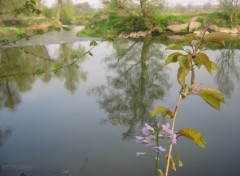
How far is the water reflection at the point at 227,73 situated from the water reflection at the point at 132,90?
4.39 feet

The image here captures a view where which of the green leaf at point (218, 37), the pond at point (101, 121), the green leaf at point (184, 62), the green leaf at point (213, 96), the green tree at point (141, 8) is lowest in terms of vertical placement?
the pond at point (101, 121)

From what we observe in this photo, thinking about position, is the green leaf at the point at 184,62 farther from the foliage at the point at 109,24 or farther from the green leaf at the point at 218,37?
the foliage at the point at 109,24

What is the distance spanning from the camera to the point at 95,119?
16.1 feet

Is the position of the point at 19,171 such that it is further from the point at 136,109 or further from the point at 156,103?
the point at 156,103

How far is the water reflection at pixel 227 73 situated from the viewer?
6.57 metres

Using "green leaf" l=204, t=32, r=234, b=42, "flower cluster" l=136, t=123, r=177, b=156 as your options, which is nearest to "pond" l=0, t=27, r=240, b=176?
"flower cluster" l=136, t=123, r=177, b=156

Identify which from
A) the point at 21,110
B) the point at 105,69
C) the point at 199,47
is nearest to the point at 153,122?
the point at 21,110

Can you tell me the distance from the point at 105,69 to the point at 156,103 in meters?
3.88

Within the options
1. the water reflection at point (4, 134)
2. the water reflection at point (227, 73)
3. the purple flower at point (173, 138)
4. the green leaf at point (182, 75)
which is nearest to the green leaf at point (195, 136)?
the purple flower at point (173, 138)

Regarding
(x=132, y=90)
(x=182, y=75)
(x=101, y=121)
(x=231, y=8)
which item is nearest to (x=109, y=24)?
(x=231, y=8)

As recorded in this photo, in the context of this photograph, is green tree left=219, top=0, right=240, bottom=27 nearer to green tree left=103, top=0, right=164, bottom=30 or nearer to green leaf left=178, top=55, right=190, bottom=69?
green tree left=103, top=0, right=164, bottom=30

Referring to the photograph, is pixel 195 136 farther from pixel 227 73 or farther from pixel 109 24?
pixel 109 24

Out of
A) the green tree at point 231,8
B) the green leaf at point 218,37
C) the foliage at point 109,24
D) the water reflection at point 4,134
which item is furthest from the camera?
the foliage at point 109,24

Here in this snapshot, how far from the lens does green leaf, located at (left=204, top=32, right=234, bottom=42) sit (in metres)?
0.93
